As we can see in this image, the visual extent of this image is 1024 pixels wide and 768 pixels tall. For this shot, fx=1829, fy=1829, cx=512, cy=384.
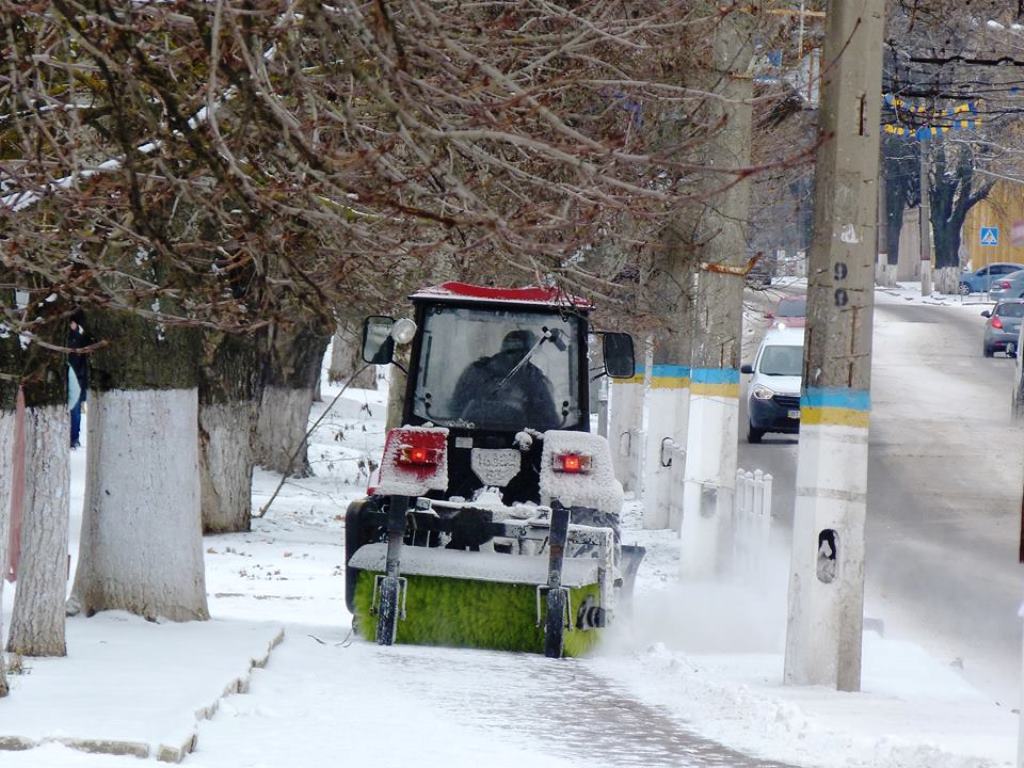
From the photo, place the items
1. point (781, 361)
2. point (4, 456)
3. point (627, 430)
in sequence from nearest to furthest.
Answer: point (4, 456)
point (627, 430)
point (781, 361)

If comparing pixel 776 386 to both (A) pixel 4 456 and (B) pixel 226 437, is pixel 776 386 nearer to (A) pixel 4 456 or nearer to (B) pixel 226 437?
(B) pixel 226 437

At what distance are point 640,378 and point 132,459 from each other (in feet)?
55.2

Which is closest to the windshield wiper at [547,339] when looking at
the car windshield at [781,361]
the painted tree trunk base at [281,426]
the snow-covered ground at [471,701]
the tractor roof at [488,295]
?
the tractor roof at [488,295]

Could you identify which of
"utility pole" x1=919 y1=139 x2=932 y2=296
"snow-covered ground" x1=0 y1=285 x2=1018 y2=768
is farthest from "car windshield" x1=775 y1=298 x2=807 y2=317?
"snow-covered ground" x1=0 y1=285 x2=1018 y2=768

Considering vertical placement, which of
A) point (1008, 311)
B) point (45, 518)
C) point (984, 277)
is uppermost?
point (984, 277)

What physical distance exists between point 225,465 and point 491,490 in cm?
916

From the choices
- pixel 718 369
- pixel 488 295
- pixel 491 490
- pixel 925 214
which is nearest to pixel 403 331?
pixel 488 295

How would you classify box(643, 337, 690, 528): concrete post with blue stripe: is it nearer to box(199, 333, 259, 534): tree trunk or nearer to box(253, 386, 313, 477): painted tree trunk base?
box(199, 333, 259, 534): tree trunk

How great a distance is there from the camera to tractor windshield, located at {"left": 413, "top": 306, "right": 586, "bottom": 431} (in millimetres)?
12523

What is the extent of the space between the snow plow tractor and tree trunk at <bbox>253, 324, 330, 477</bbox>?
39.3 feet

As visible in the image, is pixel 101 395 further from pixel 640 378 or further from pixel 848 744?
pixel 640 378

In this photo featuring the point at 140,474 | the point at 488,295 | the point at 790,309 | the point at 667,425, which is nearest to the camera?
the point at 140,474

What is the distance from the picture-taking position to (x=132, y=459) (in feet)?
37.6

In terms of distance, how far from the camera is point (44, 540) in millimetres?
9742
